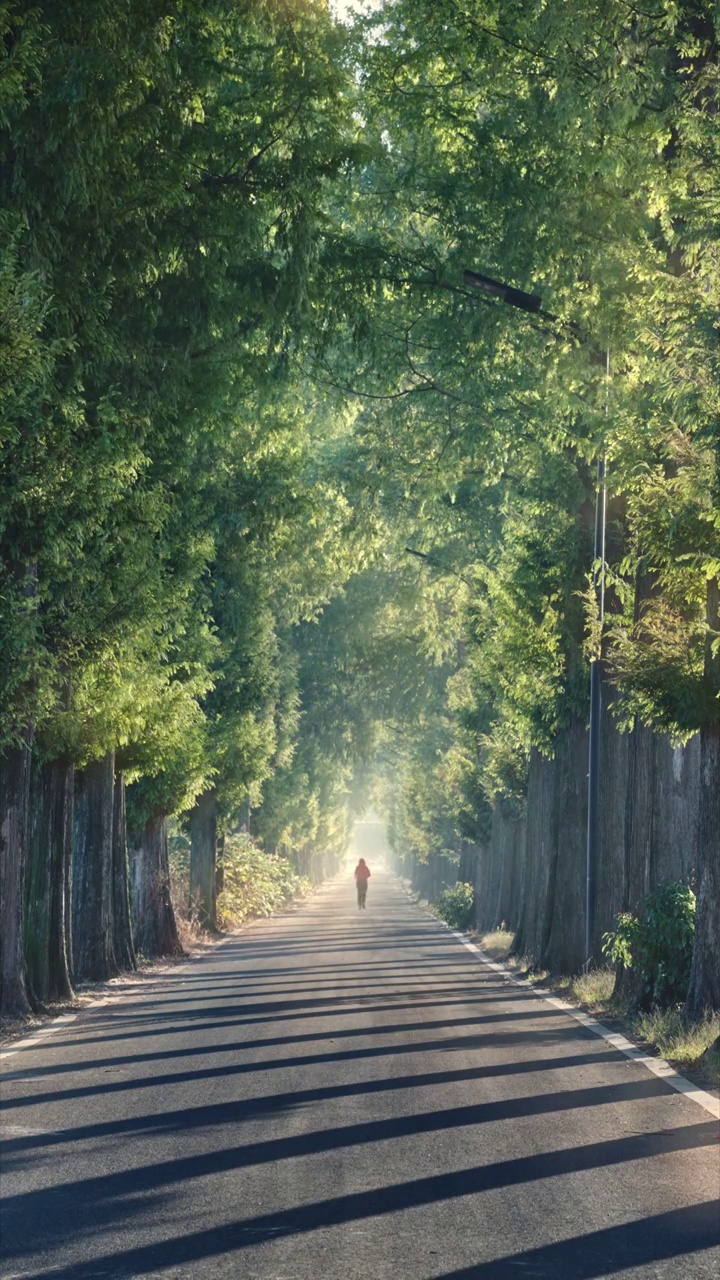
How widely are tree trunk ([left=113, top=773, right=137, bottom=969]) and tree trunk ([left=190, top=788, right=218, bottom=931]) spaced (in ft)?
46.5

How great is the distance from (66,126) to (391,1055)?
26.8ft

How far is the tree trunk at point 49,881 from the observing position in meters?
18.8

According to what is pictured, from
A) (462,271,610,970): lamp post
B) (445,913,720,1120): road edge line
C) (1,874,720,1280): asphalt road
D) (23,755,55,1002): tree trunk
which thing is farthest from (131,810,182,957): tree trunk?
(1,874,720,1280): asphalt road

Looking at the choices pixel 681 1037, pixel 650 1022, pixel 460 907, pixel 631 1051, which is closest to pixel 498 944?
pixel 460 907

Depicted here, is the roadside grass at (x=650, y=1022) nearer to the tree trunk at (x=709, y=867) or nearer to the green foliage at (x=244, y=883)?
the tree trunk at (x=709, y=867)

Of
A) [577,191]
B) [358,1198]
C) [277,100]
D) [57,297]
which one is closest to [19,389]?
[57,297]

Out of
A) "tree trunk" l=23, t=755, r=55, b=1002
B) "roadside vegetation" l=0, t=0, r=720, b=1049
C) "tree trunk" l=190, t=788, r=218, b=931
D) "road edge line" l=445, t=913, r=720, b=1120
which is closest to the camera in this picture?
"road edge line" l=445, t=913, r=720, b=1120

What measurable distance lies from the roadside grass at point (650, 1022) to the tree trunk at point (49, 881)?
631 centimetres

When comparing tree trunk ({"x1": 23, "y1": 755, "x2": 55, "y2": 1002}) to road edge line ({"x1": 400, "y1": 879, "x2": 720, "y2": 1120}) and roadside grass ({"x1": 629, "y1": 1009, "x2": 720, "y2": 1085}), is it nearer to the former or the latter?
road edge line ({"x1": 400, "y1": 879, "x2": 720, "y2": 1120})

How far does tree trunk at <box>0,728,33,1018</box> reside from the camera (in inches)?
652

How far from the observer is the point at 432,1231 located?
7.30 metres

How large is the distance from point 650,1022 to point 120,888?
10.2 metres

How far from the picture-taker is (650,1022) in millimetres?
16328

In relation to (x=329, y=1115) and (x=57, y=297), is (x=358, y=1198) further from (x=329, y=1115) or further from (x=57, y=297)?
(x=57, y=297)
